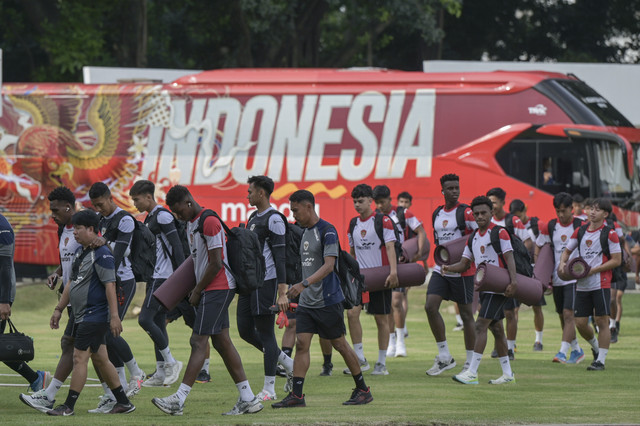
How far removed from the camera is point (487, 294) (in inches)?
482

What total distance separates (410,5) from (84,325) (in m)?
23.9

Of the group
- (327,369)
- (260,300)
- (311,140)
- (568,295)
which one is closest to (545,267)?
(568,295)

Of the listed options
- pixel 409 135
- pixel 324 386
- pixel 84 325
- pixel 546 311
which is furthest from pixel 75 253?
pixel 409 135

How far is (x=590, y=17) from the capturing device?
4156 cm

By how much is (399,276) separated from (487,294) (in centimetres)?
132

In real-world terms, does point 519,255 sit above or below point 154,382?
above

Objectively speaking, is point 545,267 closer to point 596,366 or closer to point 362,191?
point 596,366

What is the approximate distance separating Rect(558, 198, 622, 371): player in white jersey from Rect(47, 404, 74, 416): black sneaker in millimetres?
6254

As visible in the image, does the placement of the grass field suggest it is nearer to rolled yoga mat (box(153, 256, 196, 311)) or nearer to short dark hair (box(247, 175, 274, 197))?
rolled yoga mat (box(153, 256, 196, 311))

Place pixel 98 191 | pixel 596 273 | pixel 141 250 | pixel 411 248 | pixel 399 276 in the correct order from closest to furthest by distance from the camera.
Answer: pixel 98 191 < pixel 141 250 < pixel 399 276 < pixel 596 273 < pixel 411 248

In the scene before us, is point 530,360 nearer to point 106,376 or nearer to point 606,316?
point 606,316

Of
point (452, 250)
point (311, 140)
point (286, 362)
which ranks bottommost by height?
point (286, 362)

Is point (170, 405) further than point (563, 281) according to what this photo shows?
No

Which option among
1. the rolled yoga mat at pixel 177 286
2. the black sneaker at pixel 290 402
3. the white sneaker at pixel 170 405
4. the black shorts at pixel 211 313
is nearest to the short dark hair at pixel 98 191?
the rolled yoga mat at pixel 177 286
